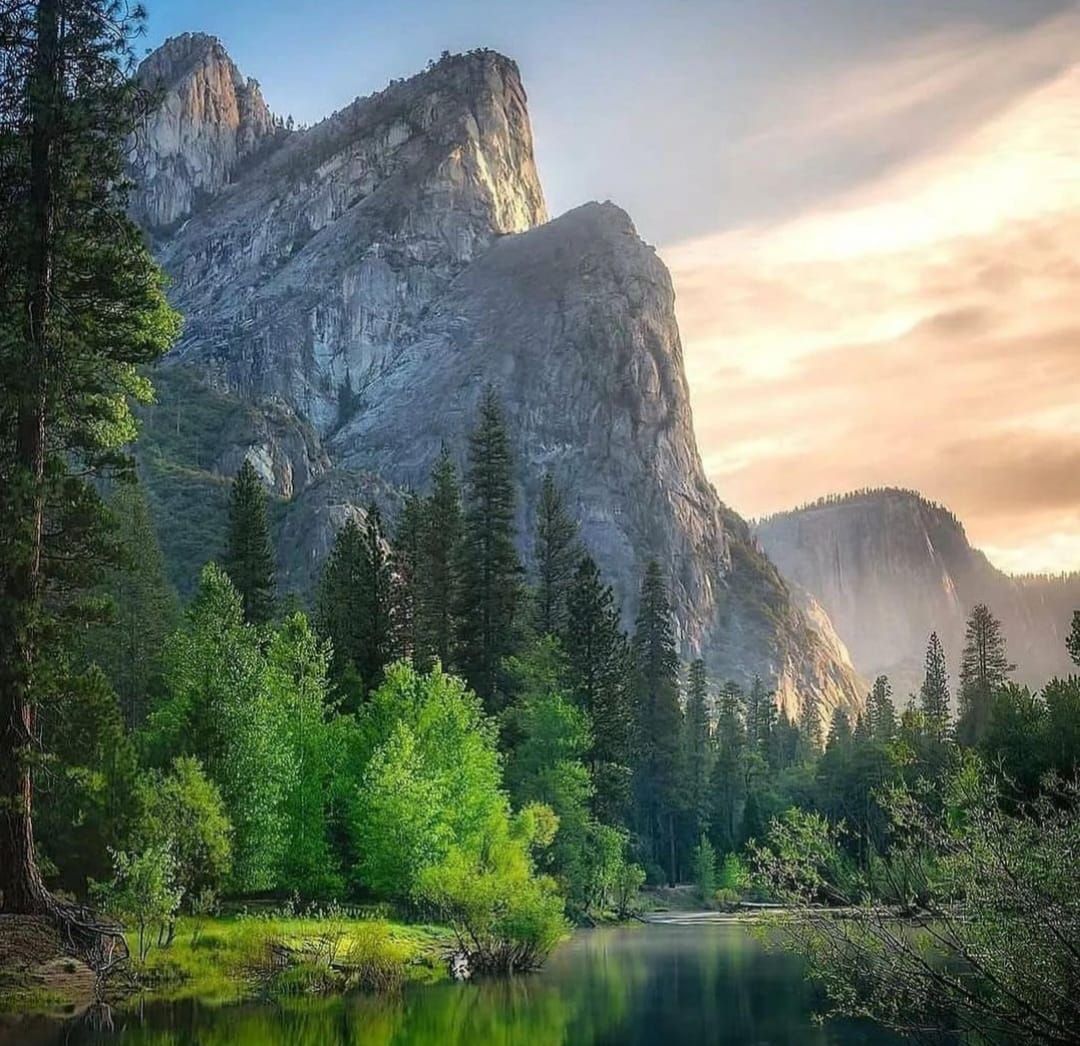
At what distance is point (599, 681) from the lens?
75.4 meters

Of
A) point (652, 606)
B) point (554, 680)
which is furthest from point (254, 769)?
point (652, 606)

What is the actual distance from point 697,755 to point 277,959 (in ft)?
275

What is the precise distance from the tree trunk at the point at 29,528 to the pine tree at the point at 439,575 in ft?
123

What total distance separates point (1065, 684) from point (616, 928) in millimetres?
31251

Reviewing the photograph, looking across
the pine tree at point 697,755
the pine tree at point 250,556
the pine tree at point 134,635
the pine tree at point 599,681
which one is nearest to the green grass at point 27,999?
Result: the pine tree at point 250,556

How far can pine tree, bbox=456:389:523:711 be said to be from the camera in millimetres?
67125

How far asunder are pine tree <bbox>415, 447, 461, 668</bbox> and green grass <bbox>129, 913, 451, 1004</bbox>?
2551 cm

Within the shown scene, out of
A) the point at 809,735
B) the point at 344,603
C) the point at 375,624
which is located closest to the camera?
the point at 375,624

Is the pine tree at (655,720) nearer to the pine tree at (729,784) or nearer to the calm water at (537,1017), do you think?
the pine tree at (729,784)

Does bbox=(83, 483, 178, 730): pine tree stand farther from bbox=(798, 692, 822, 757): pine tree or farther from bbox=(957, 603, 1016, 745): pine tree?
bbox=(798, 692, 822, 757): pine tree

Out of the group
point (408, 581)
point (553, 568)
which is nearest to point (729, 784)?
point (553, 568)

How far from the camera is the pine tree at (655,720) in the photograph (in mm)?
102875

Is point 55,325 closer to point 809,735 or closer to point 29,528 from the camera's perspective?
point 29,528

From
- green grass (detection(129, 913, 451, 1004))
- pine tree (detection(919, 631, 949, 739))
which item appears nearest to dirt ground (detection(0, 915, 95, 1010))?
green grass (detection(129, 913, 451, 1004))
